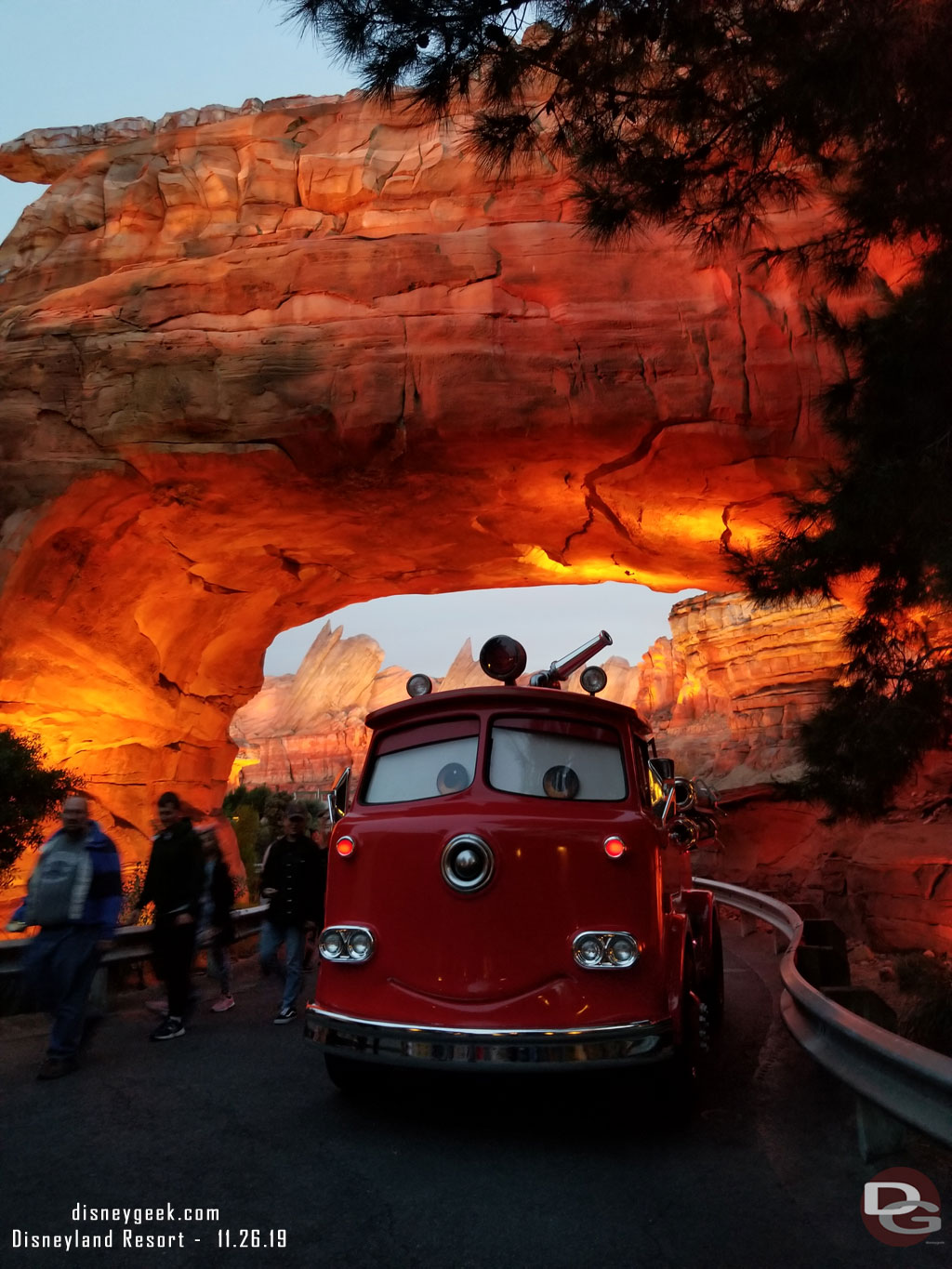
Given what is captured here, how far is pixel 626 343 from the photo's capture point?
10789 millimetres

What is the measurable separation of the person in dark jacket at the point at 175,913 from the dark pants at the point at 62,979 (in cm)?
87

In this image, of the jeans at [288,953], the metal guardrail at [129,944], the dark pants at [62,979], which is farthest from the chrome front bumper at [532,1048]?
the metal guardrail at [129,944]

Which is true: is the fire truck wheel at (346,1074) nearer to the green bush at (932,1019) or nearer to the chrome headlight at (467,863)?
the chrome headlight at (467,863)

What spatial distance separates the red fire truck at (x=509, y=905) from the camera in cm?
405

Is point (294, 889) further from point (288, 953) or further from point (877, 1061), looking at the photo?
point (877, 1061)

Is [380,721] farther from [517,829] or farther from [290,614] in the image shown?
[290,614]

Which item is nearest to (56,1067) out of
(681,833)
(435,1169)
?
(435,1169)

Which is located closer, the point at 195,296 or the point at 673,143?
the point at 673,143

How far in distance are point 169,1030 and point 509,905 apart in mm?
3312

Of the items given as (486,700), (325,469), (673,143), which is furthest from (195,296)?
(486,700)

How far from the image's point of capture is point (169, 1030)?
240 inches

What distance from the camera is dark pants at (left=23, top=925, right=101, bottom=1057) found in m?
5.18

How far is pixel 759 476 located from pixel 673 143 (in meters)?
5.48

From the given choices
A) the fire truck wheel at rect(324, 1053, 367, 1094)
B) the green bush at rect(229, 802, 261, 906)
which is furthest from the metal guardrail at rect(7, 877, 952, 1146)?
the green bush at rect(229, 802, 261, 906)
